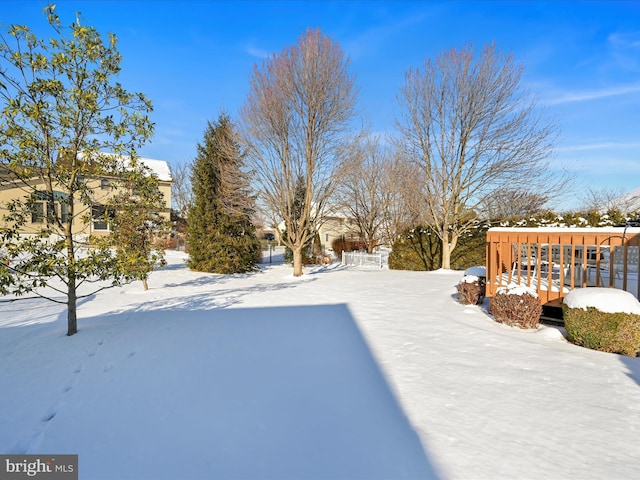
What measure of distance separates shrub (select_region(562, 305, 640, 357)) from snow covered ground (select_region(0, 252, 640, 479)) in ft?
0.85

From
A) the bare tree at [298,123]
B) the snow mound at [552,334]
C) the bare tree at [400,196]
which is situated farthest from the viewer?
the bare tree at [400,196]

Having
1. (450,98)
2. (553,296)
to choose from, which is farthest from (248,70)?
(553,296)

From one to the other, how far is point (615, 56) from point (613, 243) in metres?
8.23

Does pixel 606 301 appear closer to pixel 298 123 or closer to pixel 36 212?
pixel 36 212

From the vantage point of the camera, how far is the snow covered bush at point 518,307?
541 cm

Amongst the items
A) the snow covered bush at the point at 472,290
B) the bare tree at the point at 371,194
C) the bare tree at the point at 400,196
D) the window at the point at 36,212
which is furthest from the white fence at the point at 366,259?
the window at the point at 36,212

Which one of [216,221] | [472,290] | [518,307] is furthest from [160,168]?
[518,307]

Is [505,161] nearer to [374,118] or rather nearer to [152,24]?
[374,118]

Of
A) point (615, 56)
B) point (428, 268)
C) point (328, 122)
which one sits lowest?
point (428, 268)

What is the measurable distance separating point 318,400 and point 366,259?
50.0 feet

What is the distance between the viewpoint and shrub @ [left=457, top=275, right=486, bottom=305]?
7.20m

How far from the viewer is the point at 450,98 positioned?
13.8 metres

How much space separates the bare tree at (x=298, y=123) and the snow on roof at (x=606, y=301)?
30.5 ft

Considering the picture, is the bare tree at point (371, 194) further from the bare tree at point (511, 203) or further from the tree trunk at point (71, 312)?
the tree trunk at point (71, 312)
